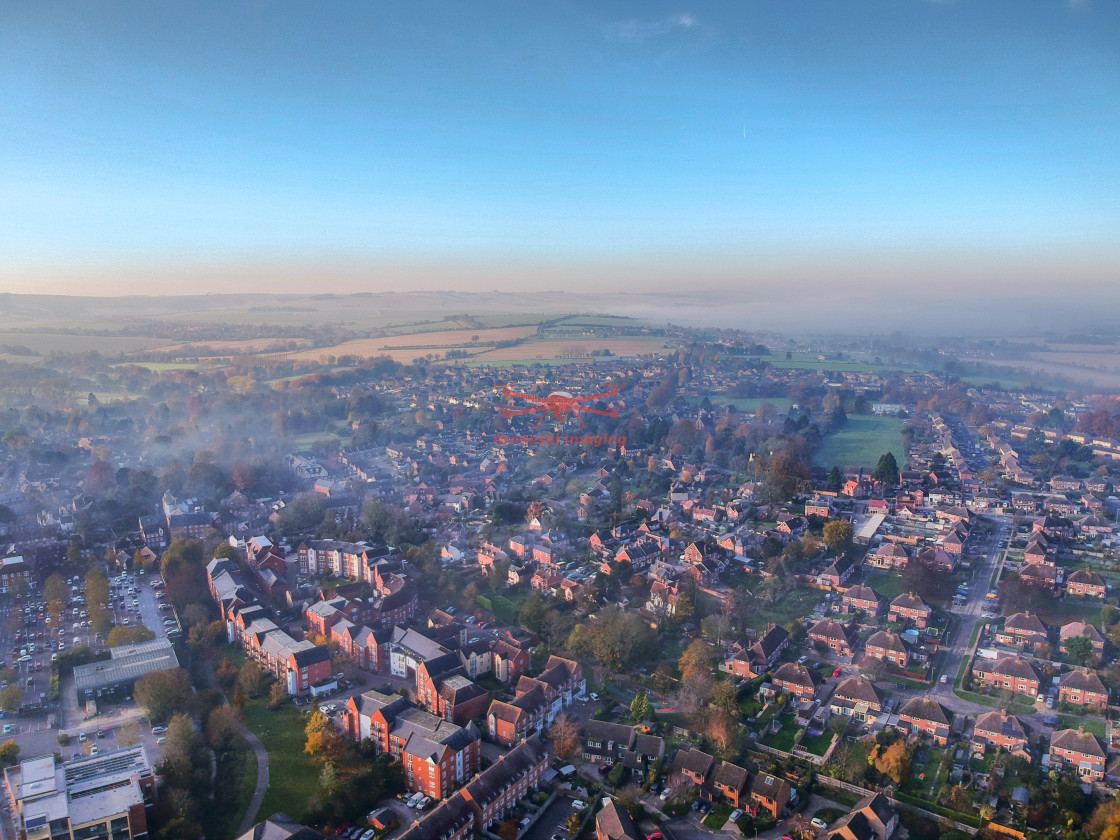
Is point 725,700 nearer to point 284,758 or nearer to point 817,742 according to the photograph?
point 817,742

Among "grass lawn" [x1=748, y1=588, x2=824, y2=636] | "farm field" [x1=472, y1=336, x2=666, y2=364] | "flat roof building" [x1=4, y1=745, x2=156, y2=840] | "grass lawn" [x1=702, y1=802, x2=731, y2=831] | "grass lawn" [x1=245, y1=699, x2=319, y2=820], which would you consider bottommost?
"grass lawn" [x1=748, y1=588, x2=824, y2=636]

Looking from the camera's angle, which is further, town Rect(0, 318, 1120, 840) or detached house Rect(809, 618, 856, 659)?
detached house Rect(809, 618, 856, 659)

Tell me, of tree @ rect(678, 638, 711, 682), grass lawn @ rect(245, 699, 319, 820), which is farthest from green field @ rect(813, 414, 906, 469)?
grass lawn @ rect(245, 699, 319, 820)

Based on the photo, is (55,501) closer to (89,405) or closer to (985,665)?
(89,405)

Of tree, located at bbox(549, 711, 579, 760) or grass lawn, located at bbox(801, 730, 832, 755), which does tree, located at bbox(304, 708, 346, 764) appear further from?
grass lawn, located at bbox(801, 730, 832, 755)

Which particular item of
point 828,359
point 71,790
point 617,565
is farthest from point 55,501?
point 828,359

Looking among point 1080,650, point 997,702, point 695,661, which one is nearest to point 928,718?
point 997,702

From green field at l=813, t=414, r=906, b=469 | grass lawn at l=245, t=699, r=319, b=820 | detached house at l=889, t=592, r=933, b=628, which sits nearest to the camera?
grass lawn at l=245, t=699, r=319, b=820
